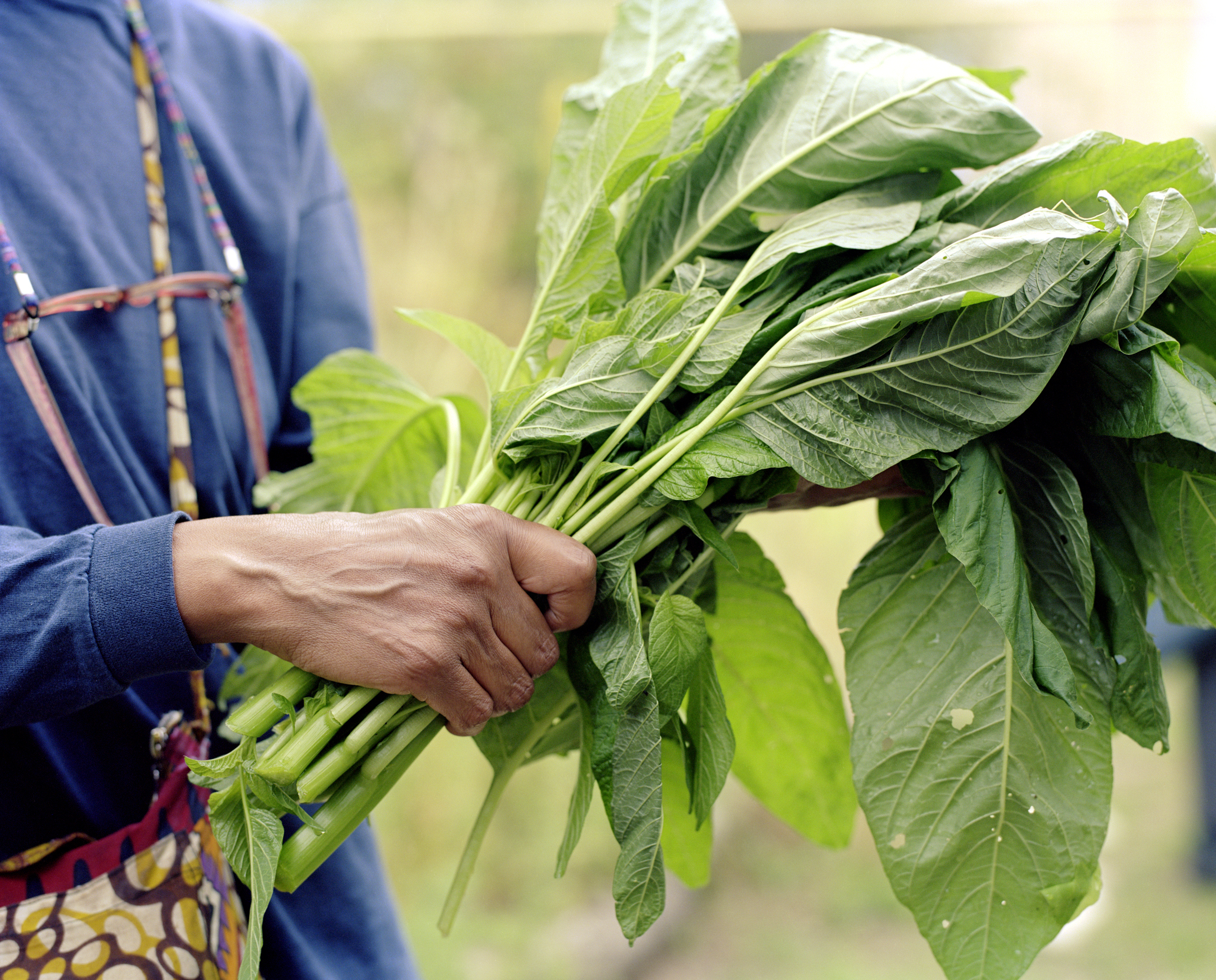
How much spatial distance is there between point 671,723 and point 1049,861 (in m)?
0.33

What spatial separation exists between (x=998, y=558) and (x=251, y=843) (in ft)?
1.96

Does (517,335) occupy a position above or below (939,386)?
below

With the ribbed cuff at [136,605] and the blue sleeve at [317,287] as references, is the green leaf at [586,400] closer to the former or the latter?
the ribbed cuff at [136,605]

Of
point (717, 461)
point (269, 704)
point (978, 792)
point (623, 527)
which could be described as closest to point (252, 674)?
point (269, 704)

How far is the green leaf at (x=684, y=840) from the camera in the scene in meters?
0.89

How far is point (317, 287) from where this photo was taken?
1055mm

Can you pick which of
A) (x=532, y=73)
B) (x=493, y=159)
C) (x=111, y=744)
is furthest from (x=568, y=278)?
(x=532, y=73)

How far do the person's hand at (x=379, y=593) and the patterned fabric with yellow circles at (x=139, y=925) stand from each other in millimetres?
225

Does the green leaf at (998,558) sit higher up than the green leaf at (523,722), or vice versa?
the green leaf at (998,558)

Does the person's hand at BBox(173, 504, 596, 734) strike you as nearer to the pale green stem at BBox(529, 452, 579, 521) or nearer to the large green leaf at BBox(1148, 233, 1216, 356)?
the pale green stem at BBox(529, 452, 579, 521)

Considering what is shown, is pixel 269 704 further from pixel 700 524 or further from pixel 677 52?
pixel 677 52

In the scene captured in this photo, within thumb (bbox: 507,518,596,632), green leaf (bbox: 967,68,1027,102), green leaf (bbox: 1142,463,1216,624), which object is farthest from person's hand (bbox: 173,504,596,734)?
green leaf (bbox: 967,68,1027,102)

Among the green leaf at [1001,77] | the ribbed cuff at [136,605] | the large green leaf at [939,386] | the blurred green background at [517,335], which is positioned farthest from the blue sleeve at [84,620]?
the blurred green background at [517,335]

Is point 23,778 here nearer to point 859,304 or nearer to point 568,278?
point 568,278
